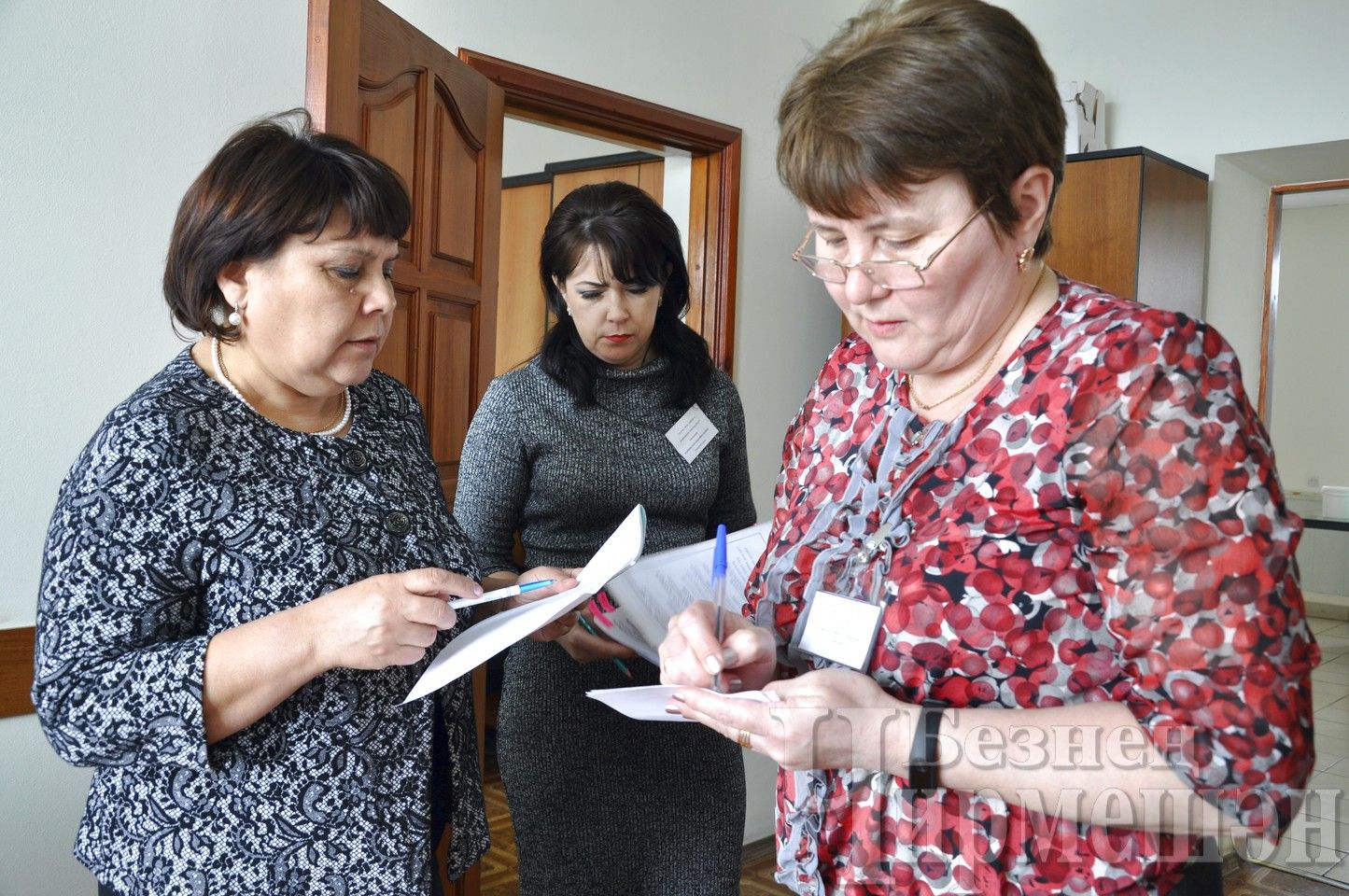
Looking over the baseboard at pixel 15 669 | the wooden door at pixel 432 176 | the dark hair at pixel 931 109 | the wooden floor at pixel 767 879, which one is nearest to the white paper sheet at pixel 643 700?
the dark hair at pixel 931 109

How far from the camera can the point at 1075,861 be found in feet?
3.31

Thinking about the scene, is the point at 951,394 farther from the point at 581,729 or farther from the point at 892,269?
the point at 581,729

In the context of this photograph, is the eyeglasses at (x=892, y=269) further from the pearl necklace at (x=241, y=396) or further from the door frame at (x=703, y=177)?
the door frame at (x=703, y=177)

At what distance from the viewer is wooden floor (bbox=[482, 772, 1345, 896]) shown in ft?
11.9

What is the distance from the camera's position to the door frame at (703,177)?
11.1 ft

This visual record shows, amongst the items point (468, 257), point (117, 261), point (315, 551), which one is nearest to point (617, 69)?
point (468, 257)

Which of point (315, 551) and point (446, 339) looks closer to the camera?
point (315, 551)

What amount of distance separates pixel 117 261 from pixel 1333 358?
7.96m

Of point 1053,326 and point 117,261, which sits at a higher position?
point 117,261

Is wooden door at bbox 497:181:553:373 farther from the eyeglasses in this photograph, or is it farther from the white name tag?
the eyeglasses

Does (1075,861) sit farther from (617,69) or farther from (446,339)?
(617,69)

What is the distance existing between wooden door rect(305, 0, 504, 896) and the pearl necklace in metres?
0.69

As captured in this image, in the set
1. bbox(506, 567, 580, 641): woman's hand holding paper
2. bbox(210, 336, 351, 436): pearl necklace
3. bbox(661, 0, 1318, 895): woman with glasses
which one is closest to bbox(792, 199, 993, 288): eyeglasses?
bbox(661, 0, 1318, 895): woman with glasses

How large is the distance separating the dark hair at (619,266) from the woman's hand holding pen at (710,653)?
0.99 m
